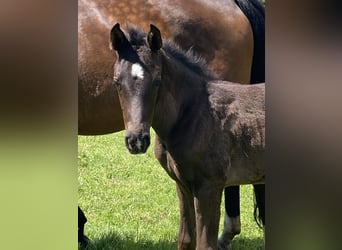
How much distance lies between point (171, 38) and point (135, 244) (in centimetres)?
82

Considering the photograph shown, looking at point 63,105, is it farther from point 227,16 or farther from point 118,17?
point 227,16

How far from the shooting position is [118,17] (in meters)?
2.28

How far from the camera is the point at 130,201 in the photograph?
6.75 ft

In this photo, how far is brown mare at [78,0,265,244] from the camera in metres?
2.20

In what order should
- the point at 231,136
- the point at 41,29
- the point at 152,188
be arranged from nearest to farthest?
the point at 41,29 → the point at 231,136 → the point at 152,188

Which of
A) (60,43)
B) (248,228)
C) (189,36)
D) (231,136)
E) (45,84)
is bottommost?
(248,228)

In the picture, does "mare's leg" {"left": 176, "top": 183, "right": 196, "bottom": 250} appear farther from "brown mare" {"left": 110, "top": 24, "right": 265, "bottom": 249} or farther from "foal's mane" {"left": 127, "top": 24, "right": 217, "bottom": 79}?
"foal's mane" {"left": 127, "top": 24, "right": 217, "bottom": 79}

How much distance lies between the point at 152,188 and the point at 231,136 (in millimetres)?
362

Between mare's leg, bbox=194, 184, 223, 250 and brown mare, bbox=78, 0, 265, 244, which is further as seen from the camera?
brown mare, bbox=78, 0, 265, 244

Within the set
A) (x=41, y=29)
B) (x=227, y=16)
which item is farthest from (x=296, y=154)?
(x=227, y=16)

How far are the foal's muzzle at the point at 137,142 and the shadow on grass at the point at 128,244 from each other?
0.55 m

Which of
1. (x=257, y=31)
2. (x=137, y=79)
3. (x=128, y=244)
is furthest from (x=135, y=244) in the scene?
(x=257, y=31)

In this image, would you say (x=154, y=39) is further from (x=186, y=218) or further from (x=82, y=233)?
(x=82, y=233)

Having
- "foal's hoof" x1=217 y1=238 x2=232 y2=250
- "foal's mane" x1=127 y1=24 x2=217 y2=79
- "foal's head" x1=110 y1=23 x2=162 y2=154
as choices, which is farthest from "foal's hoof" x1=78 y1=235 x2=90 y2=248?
"foal's mane" x1=127 y1=24 x2=217 y2=79
